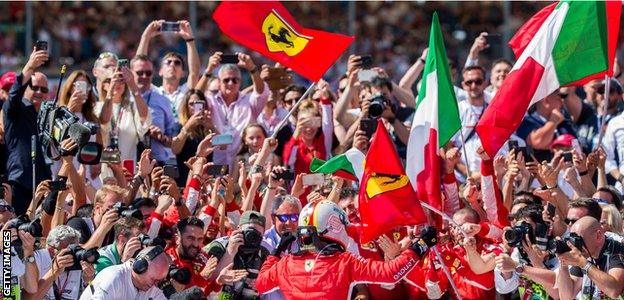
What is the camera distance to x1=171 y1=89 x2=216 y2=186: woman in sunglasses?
16.6 meters

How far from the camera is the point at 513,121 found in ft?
48.8

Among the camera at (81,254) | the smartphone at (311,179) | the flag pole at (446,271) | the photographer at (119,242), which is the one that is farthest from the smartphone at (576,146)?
the camera at (81,254)

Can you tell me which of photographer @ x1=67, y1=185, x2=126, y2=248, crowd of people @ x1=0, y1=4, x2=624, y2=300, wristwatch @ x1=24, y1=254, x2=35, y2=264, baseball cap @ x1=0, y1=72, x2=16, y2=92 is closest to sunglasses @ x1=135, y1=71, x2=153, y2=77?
crowd of people @ x1=0, y1=4, x2=624, y2=300

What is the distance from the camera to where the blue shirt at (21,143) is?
51.1 feet

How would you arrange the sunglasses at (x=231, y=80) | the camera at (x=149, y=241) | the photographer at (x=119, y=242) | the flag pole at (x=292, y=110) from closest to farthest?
1. the camera at (x=149, y=241)
2. the photographer at (x=119, y=242)
3. the flag pole at (x=292, y=110)
4. the sunglasses at (x=231, y=80)

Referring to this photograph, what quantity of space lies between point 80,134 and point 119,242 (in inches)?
44.4

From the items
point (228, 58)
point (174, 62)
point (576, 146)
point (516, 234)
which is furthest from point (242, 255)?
point (174, 62)

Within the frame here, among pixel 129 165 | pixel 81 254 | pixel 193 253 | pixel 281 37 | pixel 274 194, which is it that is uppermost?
pixel 281 37

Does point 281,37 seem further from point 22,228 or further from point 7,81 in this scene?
point 22,228

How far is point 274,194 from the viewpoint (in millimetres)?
14953

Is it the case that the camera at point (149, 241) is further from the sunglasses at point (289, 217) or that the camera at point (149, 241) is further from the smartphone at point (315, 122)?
the smartphone at point (315, 122)

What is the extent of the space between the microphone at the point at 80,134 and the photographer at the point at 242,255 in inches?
56.2

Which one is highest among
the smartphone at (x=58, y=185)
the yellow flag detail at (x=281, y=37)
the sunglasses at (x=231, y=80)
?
the yellow flag detail at (x=281, y=37)

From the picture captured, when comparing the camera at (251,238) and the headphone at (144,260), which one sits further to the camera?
the camera at (251,238)
